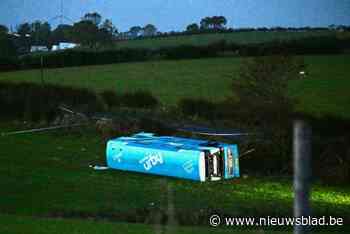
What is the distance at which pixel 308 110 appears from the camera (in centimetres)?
1875

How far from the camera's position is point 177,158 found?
1353cm

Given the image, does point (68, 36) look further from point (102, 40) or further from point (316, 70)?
point (316, 70)

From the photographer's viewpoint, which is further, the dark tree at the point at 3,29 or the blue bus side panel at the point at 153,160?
the dark tree at the point at 3,29

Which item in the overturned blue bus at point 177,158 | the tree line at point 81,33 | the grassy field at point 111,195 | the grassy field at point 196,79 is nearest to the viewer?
the grassy field at point 111,195

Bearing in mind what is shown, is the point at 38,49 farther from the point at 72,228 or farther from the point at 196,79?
the point at 72,228

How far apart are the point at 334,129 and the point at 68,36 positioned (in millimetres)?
15958

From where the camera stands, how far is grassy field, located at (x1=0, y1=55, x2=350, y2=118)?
66.5 ft

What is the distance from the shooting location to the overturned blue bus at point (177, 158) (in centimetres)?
1340

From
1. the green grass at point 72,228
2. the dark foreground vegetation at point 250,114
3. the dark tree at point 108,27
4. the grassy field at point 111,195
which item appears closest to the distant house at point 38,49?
the dark tree at point 108,27

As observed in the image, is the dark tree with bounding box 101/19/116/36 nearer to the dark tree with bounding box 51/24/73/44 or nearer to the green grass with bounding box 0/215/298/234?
the dark tree with bounding box 51/24/73/44

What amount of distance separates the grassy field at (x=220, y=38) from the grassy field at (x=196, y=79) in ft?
3.46

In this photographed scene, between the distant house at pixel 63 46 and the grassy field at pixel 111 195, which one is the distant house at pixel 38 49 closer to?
the distant house at pixel 63 46

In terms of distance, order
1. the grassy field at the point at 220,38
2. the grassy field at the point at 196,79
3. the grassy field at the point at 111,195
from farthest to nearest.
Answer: the grassy field at the point at 220,38 < the grassy field at the point at 196,79 < the grassy field at the point at 111,195

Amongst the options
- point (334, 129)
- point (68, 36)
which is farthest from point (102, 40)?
point (334, 129)
